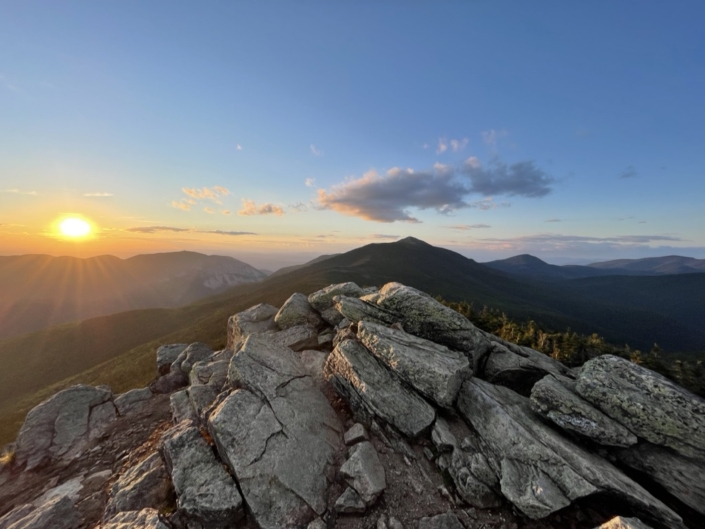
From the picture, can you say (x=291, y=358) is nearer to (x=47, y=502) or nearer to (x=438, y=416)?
(x=438, y=416)

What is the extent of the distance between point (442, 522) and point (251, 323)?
2662cm

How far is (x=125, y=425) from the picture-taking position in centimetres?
2347

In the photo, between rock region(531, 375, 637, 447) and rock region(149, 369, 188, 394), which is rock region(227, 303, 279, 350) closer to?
rock region(149, 369, 188, 394)

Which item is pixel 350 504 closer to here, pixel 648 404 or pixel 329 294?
pixel 648 404

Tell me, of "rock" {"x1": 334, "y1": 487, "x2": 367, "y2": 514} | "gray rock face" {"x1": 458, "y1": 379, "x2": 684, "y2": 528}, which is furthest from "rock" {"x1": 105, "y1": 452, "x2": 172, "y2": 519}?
"gray rock face" {"x1": 458, "y1": 379, "x2": 684, "y2": 528}

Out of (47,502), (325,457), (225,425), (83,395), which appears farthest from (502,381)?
(83,395)

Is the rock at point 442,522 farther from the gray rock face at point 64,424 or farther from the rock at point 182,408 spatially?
the gray rock face at point 64,424

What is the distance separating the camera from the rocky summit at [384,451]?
1395cm

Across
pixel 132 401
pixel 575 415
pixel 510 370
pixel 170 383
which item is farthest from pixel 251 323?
pixel 575 415

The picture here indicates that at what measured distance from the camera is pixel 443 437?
674 inches

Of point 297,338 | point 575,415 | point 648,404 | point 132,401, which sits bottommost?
point 132,401

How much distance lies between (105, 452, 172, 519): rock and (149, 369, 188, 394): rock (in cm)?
1269

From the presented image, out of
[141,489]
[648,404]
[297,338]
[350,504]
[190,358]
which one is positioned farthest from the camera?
[190,358]

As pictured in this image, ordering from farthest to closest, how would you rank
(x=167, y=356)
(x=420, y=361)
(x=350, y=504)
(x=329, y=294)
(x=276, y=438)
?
(x=167, y=356), (x=329, y=294), (x=420, y=361), (x=276, y=438), (x=350, y=504)
